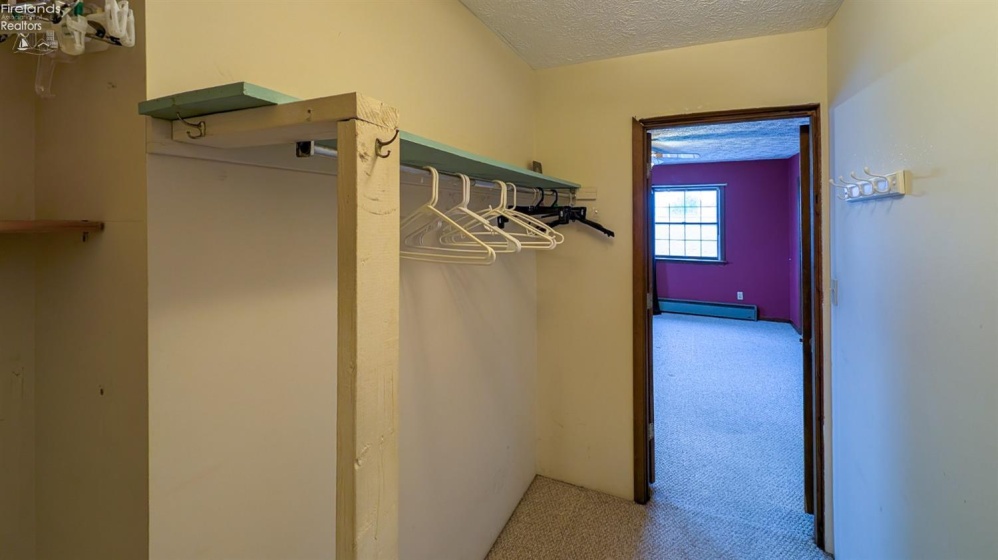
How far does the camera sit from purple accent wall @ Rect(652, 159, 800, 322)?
6.67 metres

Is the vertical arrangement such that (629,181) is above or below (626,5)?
below

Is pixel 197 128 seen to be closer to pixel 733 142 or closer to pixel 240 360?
pixel 240 360

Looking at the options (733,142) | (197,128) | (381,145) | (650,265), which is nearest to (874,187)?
(650,265)

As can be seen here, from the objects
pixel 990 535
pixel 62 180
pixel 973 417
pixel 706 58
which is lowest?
pixel 990 535

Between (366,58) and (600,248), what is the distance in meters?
1.57

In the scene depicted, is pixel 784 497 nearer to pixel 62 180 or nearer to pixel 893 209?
pixel 893 209

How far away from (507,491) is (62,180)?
208cm

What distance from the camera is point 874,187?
4.78 ft

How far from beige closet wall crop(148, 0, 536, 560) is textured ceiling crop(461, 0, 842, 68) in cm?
29

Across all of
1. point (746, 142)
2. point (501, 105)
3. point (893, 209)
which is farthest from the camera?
point (746, 142)

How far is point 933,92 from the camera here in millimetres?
1174

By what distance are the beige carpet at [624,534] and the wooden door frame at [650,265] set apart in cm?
14

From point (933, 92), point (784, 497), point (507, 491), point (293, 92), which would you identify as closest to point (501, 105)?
point (293, 92)

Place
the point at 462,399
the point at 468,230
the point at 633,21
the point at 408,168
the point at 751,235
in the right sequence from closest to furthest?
the point at 408,168, the point at 468,230, the point at 462,399, the point at 633,21, the point at 751,235
